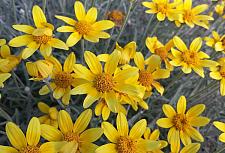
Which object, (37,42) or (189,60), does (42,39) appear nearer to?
(37,42)

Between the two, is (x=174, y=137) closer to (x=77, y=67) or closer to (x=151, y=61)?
(x=151, y=61)

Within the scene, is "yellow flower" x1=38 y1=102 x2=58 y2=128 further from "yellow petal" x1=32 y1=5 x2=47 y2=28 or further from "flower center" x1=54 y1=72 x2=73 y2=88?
"yellow petal" x1=32 y1=5 x2=47 y2=28

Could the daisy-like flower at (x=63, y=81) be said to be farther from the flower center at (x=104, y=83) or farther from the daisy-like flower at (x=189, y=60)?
the daisy-like flower at (x=189, y=60)

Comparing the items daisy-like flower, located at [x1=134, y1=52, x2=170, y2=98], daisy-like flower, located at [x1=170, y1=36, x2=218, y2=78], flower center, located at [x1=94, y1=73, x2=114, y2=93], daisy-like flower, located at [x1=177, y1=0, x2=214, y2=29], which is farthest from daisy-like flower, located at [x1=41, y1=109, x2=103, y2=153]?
daisy-like flower, located at [x1=177, y1=0, x2=214, y2=29]

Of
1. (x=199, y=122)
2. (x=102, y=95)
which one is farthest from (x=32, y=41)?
(x=199, y=122)

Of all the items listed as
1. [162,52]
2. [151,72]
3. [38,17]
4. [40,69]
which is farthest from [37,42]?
[162,52]
